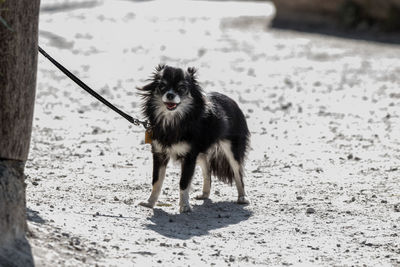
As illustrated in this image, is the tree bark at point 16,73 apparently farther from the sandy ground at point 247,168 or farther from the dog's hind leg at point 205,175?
the dog's hind leg at point 205,175

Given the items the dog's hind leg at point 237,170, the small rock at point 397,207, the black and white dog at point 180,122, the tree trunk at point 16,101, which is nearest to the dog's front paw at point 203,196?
the dog's hind leg at point 237,170

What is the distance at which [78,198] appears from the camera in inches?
317

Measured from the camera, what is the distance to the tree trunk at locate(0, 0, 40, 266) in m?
5.83

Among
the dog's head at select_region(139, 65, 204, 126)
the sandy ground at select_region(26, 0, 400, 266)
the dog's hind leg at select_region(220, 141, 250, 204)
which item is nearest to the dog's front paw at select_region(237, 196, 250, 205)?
the dog's hind leg at select_region(220, 141, 250, 204)

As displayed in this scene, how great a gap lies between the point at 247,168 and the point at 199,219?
90.3 inches

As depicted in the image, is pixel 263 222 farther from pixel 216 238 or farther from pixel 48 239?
pixel 48 239

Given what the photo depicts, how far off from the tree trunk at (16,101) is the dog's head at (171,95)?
1.91m

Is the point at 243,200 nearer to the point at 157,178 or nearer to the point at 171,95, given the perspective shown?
the point at 157,178

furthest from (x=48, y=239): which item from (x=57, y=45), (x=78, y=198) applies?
(x=57, y=45)

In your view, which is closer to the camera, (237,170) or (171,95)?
(171,95)

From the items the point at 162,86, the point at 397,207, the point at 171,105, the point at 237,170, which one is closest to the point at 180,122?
the point at 171,105

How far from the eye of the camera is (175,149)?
7977 mm

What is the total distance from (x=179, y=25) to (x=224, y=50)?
6378 mm

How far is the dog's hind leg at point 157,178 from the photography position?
26.4ft
